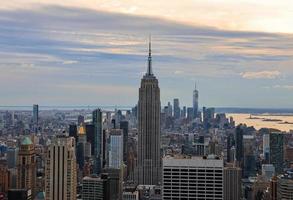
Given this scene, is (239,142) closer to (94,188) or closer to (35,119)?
(94,188)

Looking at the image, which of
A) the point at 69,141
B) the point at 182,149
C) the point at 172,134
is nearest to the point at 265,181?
the point at 182,149

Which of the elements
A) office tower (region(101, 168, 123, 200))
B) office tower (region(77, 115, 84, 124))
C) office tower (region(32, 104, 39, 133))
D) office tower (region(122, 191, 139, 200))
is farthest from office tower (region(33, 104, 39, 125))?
office tower (region(122, 191, 139, 200))

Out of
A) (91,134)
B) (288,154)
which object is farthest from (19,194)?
A: (288,154)

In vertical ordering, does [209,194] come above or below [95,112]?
below

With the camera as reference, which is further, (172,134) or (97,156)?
(172,134)

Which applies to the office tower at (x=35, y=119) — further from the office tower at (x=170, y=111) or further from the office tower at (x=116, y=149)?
the office tower at (x=170, y=111)

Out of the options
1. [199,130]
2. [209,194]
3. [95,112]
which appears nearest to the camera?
[209,194]

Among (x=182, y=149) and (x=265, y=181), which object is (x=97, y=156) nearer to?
(x=182, y=149)
